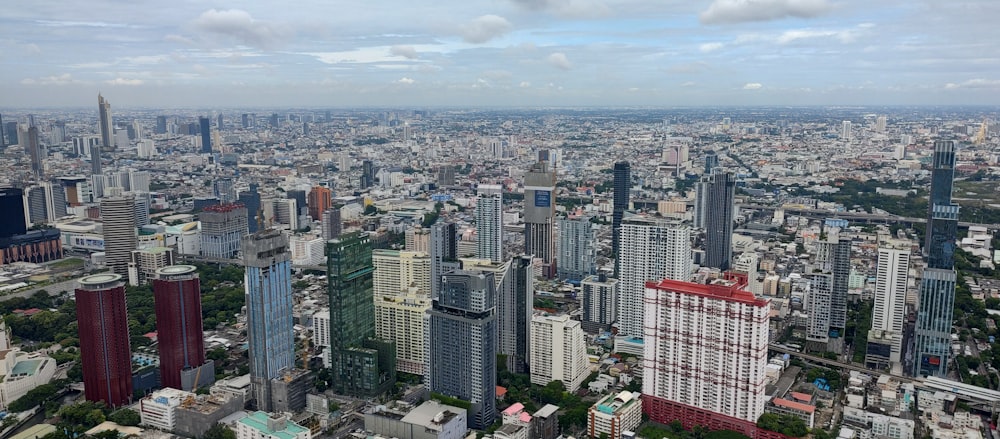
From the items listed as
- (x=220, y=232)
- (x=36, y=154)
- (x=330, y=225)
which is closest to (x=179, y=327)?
(x=220, y=232)

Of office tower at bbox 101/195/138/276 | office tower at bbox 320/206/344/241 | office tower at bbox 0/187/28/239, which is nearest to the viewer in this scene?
office tower at bbox 101/195/138/276

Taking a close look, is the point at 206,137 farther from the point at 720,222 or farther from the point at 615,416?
the point at 615,416

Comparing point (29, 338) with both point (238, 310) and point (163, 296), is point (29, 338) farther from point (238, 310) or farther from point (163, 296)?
point (163, 296)

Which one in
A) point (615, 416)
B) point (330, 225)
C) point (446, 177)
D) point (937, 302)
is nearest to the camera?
point (615, 416)

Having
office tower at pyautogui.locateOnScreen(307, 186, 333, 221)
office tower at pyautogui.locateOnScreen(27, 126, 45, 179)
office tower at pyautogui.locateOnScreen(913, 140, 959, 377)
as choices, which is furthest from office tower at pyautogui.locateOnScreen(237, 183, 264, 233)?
office tower at pyautogui.locateOnScreen(913, 140, 959, 377)

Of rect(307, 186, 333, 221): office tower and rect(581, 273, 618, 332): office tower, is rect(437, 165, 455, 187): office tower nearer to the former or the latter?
rect(307, 186, 333, 221): office tower

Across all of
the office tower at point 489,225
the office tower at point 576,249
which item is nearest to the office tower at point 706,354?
the office tower at point 489,225
